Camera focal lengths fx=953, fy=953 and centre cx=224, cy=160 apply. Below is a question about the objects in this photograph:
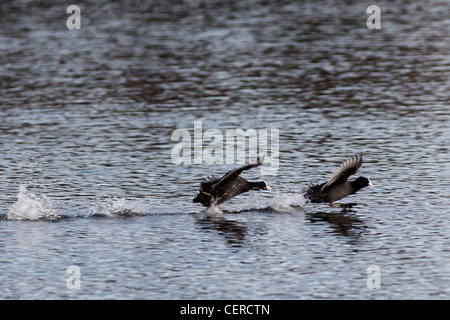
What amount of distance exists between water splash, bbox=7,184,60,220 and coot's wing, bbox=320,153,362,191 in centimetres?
544

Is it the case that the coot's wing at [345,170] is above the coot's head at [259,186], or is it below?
above

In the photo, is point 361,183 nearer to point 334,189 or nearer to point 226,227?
point 334,189

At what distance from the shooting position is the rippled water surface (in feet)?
49.3

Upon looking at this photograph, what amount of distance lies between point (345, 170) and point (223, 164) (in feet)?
16.1

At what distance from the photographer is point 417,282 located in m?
14.3

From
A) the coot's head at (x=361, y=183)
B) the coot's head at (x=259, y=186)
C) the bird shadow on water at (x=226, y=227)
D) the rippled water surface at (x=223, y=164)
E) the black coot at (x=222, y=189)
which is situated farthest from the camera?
the coot's head at (x=259, y=186)

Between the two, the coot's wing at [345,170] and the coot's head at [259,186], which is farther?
the coot's head at [259,186]

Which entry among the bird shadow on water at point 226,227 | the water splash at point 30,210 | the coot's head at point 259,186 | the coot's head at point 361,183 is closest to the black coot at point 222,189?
the coot's head at point 259,186

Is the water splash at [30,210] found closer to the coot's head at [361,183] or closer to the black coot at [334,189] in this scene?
the black coot at [334,189]

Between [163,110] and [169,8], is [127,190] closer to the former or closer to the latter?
[163,110]

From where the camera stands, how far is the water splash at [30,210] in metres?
18.6

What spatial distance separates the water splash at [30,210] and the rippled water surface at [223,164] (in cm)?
4

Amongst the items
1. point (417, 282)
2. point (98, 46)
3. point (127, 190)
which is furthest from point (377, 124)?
point (98, 46)
